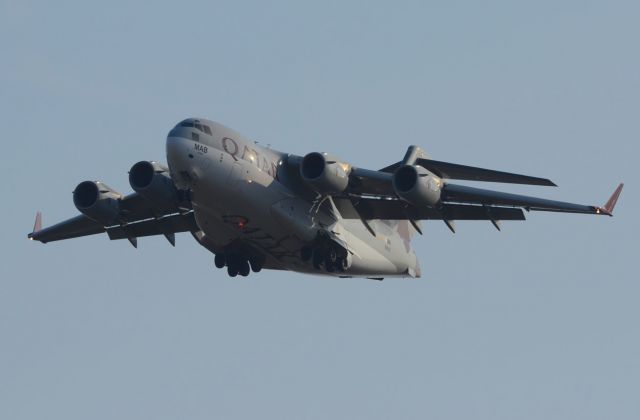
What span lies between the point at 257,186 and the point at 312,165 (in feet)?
5.29

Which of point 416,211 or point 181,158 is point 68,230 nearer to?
point 181,158

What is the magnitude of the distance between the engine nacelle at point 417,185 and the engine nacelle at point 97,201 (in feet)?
28.8

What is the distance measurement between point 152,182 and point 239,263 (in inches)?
150

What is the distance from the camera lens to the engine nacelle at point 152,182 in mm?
39906

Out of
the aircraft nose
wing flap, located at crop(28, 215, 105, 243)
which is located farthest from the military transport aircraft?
wing flap, located at crop(28, 215, 105, 243)

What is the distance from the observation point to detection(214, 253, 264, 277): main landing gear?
41.8 metres

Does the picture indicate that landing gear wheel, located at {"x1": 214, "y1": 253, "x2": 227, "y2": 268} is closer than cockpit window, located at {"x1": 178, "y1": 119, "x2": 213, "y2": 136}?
No

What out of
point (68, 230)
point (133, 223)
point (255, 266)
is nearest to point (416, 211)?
point (255, 266)

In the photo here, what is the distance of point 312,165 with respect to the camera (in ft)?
128

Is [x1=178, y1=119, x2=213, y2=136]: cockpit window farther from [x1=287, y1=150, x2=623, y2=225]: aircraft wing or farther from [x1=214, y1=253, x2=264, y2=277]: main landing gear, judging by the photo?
[x1=214, y1=253, x2=264, y2=277]: main landing gear

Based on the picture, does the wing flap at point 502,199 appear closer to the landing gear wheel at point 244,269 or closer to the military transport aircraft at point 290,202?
the military transport aircraft at point 290,202

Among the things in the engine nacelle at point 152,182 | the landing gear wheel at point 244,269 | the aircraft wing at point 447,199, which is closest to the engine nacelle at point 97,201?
the engine nacelle at point 152,182

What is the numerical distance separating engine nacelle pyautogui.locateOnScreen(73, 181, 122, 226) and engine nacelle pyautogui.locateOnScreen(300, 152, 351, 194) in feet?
20.6

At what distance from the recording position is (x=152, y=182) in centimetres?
3984
